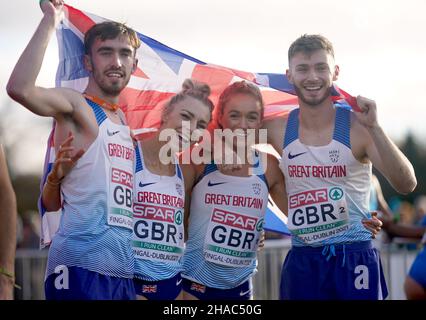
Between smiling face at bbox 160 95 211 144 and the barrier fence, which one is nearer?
smiling face at bbox 160 95 211 144

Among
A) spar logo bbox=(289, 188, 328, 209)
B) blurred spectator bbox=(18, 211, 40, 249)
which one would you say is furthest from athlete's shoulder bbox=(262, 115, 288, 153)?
blurred spectator bbox=(18, 211, 40, 249)

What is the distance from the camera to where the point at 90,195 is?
293 inches

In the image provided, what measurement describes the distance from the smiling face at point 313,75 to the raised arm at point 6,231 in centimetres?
306

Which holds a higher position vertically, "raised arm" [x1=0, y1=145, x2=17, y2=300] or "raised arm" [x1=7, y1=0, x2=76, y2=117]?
"raised arm" [x1=7, y1=0, x2=76, y2=117]

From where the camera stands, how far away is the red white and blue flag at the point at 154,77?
8.12m

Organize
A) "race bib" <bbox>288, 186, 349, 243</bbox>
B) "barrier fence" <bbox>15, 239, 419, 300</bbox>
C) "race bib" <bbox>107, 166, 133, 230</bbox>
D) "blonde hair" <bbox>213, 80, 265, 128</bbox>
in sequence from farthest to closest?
"barrier fence" <bbox>15, 239, 419, 300</bbox>
"blonde hair" <bbox>213, 80, 265, 128</bbox>
"race bib" <bbox>288, 186, 349, 243</bbox>
"race bib" <bbox>107, 166, 133, 230</bbox>

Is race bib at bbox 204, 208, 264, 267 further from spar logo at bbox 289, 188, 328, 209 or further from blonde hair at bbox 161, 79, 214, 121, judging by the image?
blonde hair at bbox 161, 79, 214, 121

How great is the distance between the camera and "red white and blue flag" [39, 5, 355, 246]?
812 cm

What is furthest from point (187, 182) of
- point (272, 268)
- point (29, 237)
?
point (29, 237)

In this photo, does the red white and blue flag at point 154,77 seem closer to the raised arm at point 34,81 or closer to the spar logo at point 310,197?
the raised arm at point 34,81

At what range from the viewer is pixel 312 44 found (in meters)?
8.32

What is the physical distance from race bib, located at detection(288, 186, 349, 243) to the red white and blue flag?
0.84m

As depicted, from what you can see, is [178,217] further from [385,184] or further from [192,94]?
[385,184]
